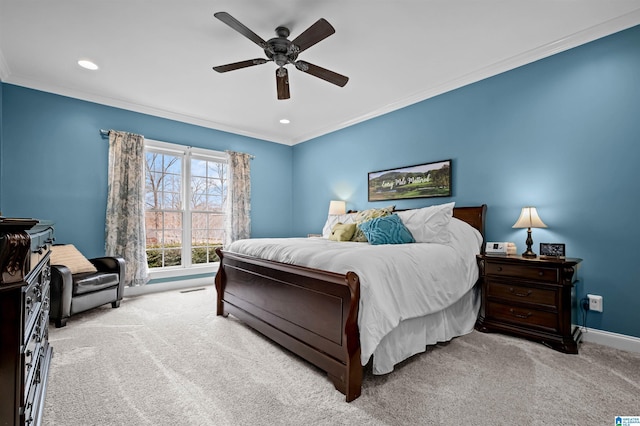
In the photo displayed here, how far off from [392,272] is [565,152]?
2.19 meters

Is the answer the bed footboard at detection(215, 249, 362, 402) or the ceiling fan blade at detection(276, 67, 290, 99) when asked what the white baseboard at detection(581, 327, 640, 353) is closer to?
the bed footboard at detection(215, 249, 362, 402)

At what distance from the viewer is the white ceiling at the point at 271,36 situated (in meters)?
2.46

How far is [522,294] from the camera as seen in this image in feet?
9.02

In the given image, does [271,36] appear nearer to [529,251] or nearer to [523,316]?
[529,251]

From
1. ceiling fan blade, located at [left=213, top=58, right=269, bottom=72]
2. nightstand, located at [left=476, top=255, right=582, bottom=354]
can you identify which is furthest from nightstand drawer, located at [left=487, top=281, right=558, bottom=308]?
ceiling fan blade, located at [left=213, top=58, right=269, bottom=72]

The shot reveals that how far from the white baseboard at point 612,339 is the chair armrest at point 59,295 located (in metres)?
4.94

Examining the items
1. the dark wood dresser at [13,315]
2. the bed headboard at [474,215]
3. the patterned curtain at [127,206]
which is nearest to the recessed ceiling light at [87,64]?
the patterned curtain at [127,206]

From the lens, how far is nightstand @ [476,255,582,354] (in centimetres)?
251

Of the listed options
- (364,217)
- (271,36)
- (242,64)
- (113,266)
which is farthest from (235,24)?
(113,266)

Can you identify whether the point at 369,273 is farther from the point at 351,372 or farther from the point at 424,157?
the point at 424,157

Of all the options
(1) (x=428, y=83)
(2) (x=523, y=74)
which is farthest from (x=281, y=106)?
(2) (x=523, y=74)

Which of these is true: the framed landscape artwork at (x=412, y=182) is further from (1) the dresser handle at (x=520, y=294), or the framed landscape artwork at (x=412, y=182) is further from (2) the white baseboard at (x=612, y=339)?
(2) the white baseboard at (x=612, y=339)

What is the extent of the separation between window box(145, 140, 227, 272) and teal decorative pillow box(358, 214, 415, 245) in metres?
3.16

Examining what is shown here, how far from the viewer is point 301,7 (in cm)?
244
